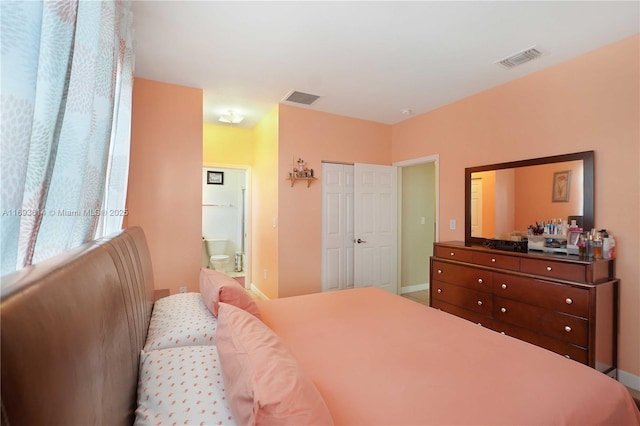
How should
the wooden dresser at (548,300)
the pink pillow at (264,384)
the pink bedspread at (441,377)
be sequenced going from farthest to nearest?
the wooden dresser at (548,300), the pink bedspread at (441,377), the pink pillow at (264,384)

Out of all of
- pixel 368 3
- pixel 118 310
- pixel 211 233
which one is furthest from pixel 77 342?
pixel 211 233

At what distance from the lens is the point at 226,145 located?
495 centimetres

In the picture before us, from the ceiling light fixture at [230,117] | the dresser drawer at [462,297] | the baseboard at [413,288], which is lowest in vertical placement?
the baseboard at [413,288]

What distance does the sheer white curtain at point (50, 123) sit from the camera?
578 mm

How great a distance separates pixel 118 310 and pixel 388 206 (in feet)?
13.7

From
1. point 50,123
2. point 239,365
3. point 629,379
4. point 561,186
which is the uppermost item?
point 561,186

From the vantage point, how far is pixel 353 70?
2.96 meters

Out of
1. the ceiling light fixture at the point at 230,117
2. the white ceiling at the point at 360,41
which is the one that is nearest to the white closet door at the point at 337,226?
the white ceiling at the point at 360,41

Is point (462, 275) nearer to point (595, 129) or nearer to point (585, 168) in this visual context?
point (585, 168)

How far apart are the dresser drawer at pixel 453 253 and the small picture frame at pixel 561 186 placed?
0.93 m

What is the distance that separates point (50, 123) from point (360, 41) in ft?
7.74

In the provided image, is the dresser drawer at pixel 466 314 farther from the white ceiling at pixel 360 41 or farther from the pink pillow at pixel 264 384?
the pink pillow at pixel 264 384

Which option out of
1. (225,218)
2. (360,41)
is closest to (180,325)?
(360,41)

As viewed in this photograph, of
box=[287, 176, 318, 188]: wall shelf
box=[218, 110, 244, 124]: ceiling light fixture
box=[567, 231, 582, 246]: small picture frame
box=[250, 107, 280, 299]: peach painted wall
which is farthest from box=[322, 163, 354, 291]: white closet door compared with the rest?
box=[567, 231, 582, 246]: small picture frame
